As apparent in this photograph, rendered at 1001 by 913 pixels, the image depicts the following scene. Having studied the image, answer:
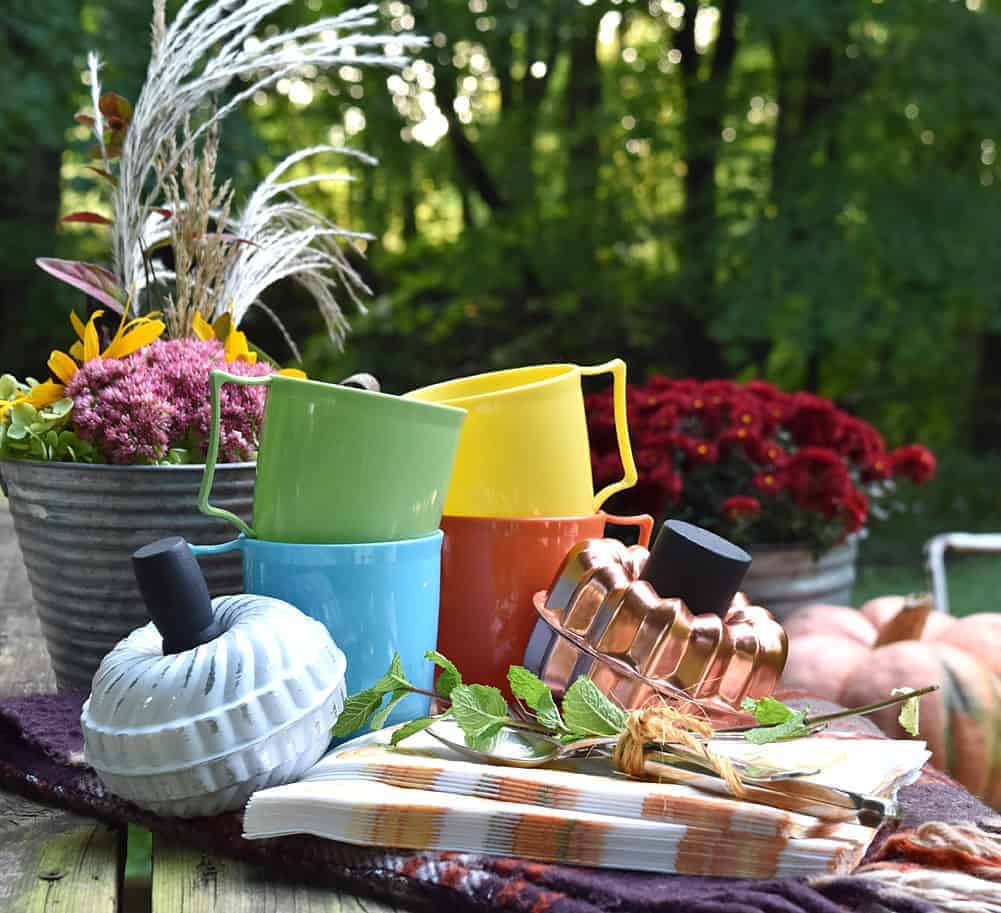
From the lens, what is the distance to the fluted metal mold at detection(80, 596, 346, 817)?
0.81m

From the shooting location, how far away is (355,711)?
90cm

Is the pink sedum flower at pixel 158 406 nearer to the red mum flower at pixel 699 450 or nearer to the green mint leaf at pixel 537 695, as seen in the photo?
the green mint leaf at pixel 537 695

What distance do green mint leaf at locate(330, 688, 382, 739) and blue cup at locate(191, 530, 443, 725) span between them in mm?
62

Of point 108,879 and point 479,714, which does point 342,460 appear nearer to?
point 479,714

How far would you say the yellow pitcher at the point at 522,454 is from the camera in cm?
107

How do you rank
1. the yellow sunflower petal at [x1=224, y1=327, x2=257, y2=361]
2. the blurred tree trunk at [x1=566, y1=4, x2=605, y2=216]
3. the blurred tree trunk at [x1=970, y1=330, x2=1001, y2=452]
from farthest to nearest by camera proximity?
the blurred tree trunk at [x1=970, y1=330, x2=1001, y2=452] → the blurred tree trunk at [x1=566, y1=4, x2=605, y2=216] → the yellow sunflower petal at [x1=224, y1=327, x2=257, y2=361]

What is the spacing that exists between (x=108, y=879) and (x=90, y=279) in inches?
27.6

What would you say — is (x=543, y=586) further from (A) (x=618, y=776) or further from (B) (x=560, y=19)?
(B) (x=560, y=19)

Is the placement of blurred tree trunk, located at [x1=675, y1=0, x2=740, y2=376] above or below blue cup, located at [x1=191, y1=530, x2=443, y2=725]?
above

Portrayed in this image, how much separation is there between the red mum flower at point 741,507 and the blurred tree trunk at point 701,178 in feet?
11.8

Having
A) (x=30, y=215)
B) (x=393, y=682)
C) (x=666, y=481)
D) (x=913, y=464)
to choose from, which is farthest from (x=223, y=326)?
(x=30, y=215)

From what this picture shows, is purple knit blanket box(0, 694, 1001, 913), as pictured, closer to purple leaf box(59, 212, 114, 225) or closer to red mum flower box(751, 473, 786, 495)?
purple leaf box(59, 212, 114, 225)

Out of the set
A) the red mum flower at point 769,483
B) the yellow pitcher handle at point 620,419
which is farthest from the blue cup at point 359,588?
the red mum flower at point 769,483

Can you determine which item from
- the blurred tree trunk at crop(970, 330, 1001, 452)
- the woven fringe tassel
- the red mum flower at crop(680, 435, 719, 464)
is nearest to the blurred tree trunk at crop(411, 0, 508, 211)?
the blurred tree trunk at crop(970, 330, 1001, 452)
